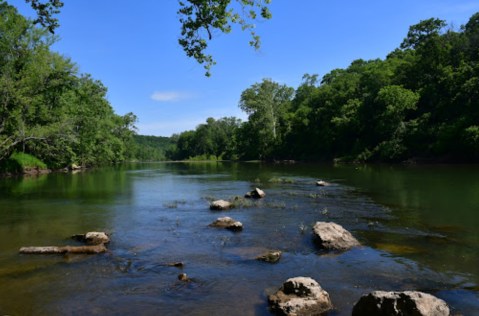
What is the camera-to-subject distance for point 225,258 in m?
11.4

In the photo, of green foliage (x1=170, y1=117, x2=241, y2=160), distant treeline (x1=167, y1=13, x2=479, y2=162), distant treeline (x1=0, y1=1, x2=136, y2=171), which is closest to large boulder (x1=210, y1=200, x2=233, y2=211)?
distant treeline (x1=0, y1=1, x2=136, y2=171)

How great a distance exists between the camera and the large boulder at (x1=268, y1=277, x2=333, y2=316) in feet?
24.1

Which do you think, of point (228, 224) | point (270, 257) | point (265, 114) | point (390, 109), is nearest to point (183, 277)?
point (270, 257)

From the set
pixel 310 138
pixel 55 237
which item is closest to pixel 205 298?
pixel 55 237

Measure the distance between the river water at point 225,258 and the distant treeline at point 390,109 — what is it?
4757 centimetres

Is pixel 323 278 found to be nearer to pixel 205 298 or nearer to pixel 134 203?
pixel 205 298

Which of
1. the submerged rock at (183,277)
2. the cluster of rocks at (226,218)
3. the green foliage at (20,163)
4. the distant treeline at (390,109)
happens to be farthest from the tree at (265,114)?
the submerged rock at (183,277)

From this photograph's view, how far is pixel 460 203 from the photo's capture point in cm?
2061

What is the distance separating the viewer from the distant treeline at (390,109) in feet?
213

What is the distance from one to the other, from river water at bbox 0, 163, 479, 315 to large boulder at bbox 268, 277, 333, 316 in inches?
12.4

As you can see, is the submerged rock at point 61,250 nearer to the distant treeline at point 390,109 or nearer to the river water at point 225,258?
the river water at point 225,258

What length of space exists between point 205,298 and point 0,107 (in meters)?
40.1

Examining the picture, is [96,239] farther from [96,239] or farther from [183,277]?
[183,277]

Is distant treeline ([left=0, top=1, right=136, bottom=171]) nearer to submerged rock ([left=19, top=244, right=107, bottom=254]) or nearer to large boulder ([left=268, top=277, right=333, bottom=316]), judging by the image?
submerged rock ([left=19, top=244, right=107, bottom=254])
